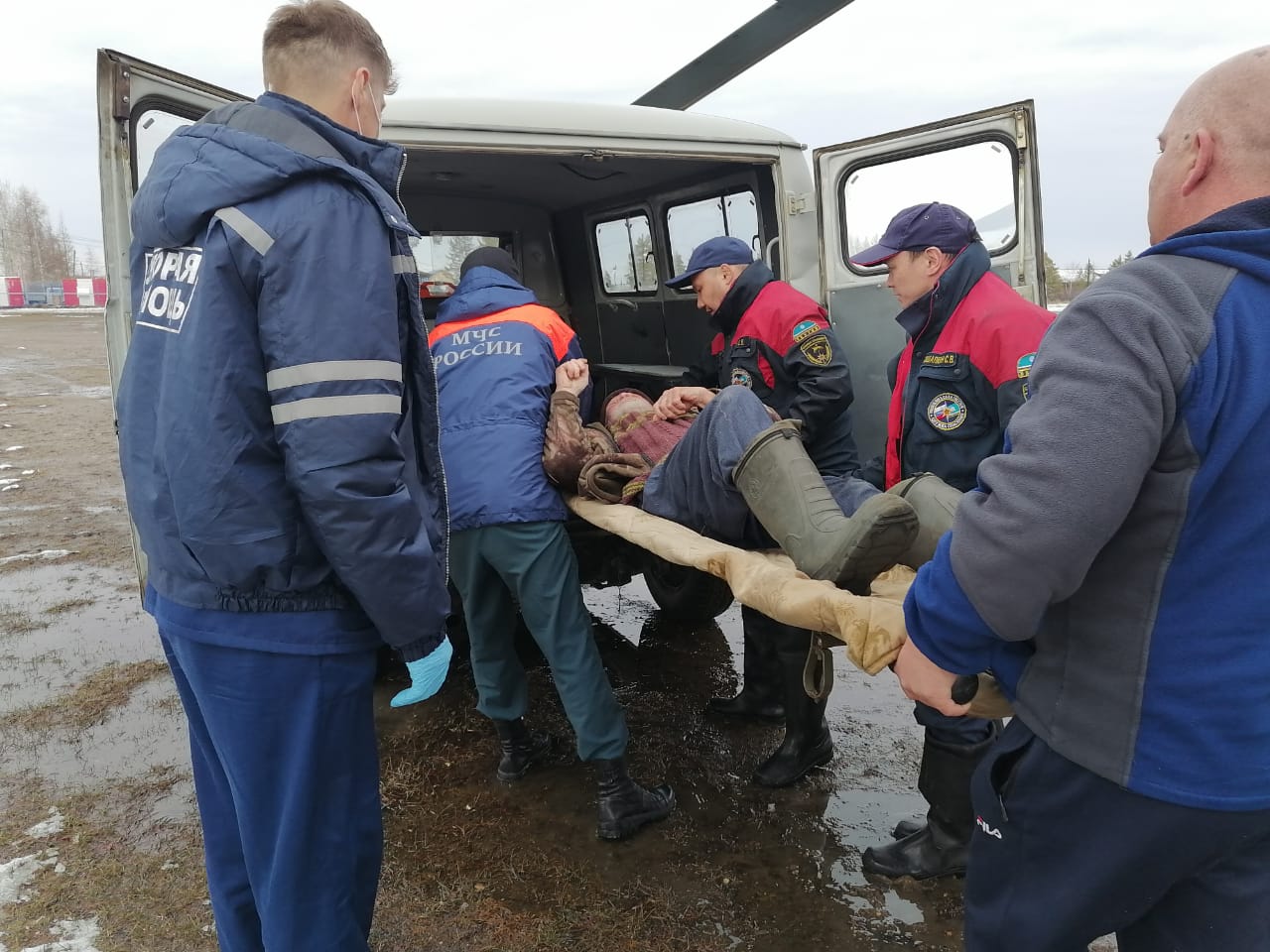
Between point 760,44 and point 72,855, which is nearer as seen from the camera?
point 72,855

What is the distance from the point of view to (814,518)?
232 centimetres

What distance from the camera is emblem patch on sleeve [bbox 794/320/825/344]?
3.46 m

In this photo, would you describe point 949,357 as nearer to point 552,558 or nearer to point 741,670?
point 552,558

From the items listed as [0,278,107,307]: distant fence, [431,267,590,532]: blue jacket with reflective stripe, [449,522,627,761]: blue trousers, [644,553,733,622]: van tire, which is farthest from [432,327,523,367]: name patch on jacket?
[0,278,107,307]: distant fence

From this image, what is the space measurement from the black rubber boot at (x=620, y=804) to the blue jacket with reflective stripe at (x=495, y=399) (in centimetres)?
87

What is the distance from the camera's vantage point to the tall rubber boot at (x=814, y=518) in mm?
2092

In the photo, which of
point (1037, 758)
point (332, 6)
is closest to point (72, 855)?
point (332, 6)

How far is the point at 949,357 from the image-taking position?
2.72m

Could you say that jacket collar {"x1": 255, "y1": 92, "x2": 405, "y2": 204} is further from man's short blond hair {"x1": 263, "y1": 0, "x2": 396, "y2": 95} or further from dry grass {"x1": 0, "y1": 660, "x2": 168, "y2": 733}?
dry grass {"x1": 0, "y1": 660, "x2": 168, "y2": 733}

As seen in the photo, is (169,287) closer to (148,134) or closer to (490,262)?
(148,134)

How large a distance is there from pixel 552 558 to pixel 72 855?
6.04ft

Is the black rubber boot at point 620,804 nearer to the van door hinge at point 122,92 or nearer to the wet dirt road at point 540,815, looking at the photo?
the wet dirt road at point 540,815

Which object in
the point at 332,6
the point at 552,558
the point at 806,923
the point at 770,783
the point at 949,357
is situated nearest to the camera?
the point at 332,6

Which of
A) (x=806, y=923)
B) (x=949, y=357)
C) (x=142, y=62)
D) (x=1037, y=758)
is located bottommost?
(x=806, y=923)
